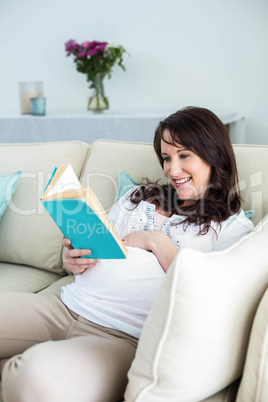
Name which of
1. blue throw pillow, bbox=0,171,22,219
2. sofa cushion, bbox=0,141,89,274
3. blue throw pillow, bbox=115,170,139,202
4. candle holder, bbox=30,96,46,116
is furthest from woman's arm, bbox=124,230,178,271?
candle holder, bbox=30,96,46,116

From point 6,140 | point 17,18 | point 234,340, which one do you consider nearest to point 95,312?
point 234,340

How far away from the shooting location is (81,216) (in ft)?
3.52

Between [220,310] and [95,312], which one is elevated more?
[220,310]

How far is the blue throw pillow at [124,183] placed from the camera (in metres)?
1.57

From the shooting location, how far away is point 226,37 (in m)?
3.13

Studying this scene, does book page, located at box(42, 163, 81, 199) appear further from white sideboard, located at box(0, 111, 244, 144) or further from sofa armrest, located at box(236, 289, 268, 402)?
white sideboard, located at box(0, 111, 244, 144)

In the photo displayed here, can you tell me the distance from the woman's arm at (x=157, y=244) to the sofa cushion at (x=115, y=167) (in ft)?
1.06

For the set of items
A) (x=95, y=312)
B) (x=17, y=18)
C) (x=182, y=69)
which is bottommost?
(x=95, y=312)

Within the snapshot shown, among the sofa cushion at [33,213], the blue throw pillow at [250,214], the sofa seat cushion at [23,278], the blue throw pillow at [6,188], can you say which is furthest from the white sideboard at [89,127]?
the blue throw pillow at [250,214]

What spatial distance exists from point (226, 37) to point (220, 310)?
268cm

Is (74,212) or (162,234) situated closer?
(74,212)

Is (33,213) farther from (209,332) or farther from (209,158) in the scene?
(209,332)

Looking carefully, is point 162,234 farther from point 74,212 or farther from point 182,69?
point 182,69

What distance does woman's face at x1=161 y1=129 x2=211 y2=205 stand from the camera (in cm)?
139
